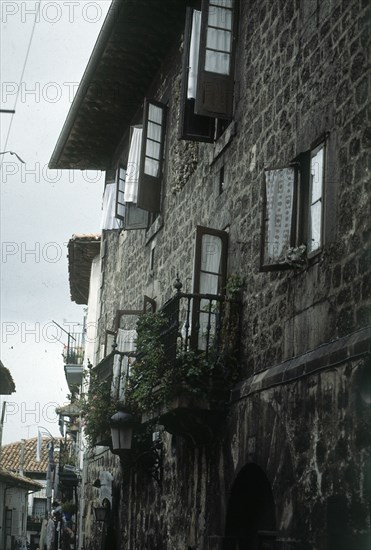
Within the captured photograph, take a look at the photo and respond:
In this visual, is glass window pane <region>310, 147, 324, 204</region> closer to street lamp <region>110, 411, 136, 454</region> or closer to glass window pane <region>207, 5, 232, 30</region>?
glass window pane <region>207, 5, 232, 30</region>

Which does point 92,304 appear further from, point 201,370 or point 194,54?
point 201,370

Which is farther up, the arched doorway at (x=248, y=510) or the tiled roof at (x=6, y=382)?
the tiled roof at (x=6, y=382)

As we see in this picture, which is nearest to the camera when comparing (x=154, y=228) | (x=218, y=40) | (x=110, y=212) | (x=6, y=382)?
(x=218, y=40)

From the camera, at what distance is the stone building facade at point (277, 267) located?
8.46m

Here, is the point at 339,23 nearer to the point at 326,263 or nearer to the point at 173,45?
the point at 326,263

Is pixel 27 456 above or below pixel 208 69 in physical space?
below

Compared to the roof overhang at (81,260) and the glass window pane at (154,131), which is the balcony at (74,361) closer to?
the roof overhang at (81,260)

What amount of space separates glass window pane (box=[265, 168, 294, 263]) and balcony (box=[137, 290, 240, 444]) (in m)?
1.70

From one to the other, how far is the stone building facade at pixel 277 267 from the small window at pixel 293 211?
2cm

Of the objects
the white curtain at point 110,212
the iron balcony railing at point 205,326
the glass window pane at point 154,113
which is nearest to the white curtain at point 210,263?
the iron balcony railing at point 205,326

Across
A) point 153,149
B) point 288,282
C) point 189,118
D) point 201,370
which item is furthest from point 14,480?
point 288,282

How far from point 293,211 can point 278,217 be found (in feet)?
0.66

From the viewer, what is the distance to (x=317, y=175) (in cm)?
969

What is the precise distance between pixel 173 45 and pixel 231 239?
5.55m
